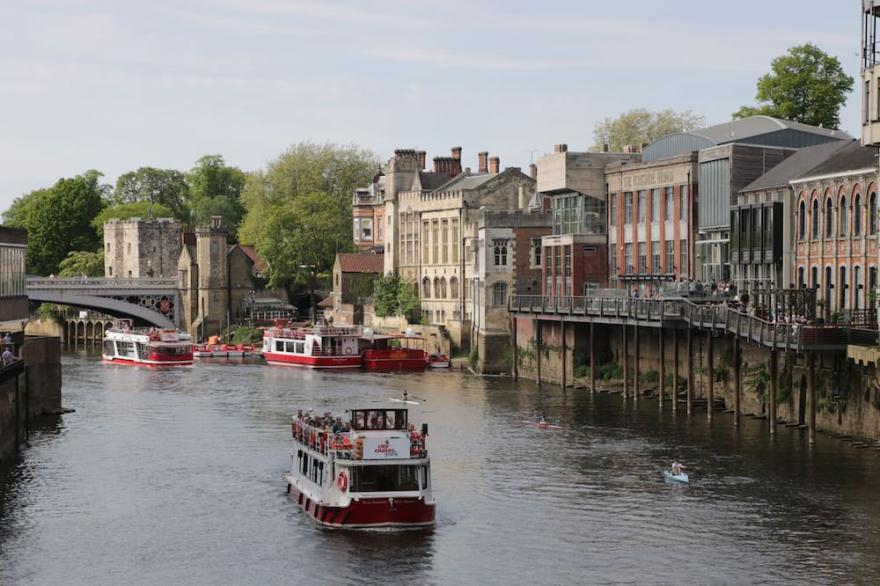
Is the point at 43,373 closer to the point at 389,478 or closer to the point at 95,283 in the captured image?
the point at 389,478

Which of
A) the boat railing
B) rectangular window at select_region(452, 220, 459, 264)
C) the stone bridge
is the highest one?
rectangular window at select_region(452, 220, 459, 264)

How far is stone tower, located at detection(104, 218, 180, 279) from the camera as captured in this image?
188 m

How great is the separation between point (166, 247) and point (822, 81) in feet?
299

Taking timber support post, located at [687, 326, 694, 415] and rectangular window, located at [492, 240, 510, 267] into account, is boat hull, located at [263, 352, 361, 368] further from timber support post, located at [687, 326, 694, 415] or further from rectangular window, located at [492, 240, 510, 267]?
timber support post, located at [687, 326, 694, 415]

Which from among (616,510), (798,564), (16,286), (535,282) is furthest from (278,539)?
(535,282)

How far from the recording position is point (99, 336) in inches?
7190

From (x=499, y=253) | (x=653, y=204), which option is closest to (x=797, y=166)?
(x=653, y=204)

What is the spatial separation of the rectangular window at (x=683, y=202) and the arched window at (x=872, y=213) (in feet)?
72.5

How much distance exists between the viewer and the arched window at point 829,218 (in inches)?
3214

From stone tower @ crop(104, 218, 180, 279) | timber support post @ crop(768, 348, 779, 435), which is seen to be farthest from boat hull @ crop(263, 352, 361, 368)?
timber support post @ crop(768, 348, 779, 435)

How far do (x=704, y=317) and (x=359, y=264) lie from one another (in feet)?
257

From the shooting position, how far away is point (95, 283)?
536 ft

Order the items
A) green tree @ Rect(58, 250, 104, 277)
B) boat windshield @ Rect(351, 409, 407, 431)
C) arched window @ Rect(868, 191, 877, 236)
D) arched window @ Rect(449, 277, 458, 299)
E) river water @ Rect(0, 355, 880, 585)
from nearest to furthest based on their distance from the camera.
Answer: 1. river water @ Rect(0, 355, 880, 585)
2. boat windshield @ Rect(351, 409, 407, 431)
3. arched window @ Rect(868, 191, 877, 236)
4. arched window @ Rect(449, 277, 458, 299)
5. green tree @ Rect(58, 250, 104, 277)

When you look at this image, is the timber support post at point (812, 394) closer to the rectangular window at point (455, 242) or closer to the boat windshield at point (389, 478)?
the boat windshield at point (389, 478)
